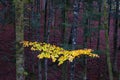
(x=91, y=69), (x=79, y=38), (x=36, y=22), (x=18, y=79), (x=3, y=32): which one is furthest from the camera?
(x=79, y=38)

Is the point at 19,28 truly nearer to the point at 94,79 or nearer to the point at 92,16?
the point at 92,16

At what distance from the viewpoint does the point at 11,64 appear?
2552 cm

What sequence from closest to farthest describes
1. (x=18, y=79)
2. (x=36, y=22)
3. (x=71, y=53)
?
(x=71, y=53), (x=18, y=79), (x=36, y=22)

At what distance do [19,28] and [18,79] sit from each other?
66.1 inches

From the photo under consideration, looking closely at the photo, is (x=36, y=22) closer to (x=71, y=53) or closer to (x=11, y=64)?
(x=11, y=64)

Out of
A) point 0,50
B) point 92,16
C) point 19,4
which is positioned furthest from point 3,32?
point 19,4

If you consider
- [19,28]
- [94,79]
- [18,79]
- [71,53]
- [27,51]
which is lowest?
[94,79]

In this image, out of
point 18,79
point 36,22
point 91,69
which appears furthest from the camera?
point 91,69

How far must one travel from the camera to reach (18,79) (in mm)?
9805

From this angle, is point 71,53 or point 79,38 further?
point 79,38

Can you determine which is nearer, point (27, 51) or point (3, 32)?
point (27, 51)

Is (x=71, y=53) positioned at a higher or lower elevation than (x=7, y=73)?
higher

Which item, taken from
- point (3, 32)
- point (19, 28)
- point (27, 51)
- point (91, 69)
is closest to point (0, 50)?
point (27, 51)

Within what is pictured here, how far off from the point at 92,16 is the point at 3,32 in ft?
43.0
